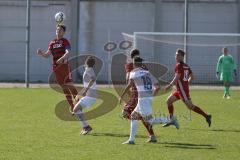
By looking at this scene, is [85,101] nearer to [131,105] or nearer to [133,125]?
[131,105]

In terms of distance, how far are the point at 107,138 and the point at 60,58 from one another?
225cm

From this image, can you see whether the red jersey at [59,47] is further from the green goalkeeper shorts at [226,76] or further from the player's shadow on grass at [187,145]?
the green goalkeeper shorts at [226,76]

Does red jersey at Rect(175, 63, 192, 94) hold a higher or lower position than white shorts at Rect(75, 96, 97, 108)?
higher

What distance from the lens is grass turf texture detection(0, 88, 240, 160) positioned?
11.5 m

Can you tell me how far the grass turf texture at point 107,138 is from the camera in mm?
11492

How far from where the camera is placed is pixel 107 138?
1370cm

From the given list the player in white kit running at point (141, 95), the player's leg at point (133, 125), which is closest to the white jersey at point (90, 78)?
the player in white kit running at point (141, 95)

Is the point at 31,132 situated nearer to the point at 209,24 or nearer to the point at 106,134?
the point at 106,134

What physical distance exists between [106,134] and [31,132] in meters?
1.61

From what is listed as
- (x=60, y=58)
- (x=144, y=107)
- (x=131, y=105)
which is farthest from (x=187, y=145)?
(x=60, y=58)

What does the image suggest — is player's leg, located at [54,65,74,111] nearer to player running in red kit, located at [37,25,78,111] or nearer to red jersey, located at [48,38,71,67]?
player running in red kit, located at [37,25,78,111]

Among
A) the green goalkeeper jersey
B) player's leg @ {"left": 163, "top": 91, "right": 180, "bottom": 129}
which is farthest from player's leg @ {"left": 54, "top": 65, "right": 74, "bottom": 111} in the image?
the green goalkeeper jersey

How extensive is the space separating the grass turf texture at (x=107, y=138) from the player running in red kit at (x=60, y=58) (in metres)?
0.88

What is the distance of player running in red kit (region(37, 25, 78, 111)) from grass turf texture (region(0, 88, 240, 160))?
0.88m
